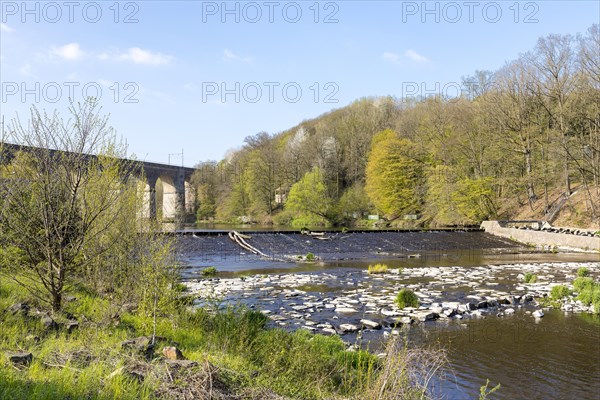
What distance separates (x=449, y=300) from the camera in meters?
14.1

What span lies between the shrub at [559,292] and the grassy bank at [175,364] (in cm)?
880

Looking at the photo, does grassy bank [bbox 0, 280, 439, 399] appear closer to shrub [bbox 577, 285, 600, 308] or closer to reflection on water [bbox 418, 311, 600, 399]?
reflection on water [bbox 418, 311, 600, 399]

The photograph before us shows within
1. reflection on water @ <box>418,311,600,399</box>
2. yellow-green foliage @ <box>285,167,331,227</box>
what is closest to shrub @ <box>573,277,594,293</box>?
reflection on water @ <box>418,311,600,399</box>

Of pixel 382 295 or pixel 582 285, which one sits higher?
pixel 582 285

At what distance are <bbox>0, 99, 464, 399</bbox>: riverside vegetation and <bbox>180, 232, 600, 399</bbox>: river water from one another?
3.46 feet

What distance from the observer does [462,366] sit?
28.2 feet

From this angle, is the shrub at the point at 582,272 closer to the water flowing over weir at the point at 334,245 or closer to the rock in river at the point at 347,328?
the water flowing over weir at the point at 334,245

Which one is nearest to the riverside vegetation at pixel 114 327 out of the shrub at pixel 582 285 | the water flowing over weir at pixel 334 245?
the shrub at pixel 582 285

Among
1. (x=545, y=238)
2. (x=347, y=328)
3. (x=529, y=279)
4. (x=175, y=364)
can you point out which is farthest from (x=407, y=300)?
(x=545, y=238)

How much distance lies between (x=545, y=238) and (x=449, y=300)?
22.5 meters

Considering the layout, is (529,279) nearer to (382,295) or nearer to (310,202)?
(382,295)

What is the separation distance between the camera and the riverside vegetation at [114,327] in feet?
15.5

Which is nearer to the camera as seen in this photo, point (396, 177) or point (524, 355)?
point (524, 355)

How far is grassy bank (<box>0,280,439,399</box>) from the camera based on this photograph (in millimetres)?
4484
